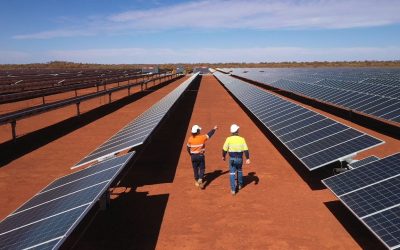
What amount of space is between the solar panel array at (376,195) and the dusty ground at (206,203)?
3.05 ft

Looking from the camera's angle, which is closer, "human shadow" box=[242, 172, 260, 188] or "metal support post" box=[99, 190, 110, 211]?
"metal support post" box=[99, 190, 110, 211]

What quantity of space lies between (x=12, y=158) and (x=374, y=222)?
13.7m

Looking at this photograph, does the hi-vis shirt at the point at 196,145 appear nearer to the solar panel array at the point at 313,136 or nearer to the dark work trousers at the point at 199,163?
the dark work trousers at the point at 199,163

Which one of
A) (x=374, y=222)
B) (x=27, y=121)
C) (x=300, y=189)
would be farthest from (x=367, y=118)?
(x=27, y=121)

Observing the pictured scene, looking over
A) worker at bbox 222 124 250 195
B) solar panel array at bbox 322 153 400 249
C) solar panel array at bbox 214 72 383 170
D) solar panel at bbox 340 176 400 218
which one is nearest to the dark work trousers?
worker at bbox 222 124 250 195

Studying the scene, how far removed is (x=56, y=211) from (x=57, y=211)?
0.09ft

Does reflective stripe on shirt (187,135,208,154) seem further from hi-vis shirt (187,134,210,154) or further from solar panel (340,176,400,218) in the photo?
solar panel (340,176,400,218)

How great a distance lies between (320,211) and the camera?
921 centimetres

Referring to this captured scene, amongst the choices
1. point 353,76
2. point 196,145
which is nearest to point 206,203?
point 196,145

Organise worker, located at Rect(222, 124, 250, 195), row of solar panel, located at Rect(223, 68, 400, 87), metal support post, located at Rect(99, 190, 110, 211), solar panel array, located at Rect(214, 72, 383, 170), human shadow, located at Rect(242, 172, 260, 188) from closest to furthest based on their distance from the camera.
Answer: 1. metal support post, located at Rect(99, 190, 110, 211)
2. solar panel array, located at Rect(214, 72, 383, 170)
3. worker, located at Rect(222, 124, 250, 195)
4. human shadow, located at Rect(242, 172, 260, 188)
5. row of solar panel, located at Rect(223, 68, 400, 87)

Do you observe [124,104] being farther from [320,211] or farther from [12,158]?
[320,211]

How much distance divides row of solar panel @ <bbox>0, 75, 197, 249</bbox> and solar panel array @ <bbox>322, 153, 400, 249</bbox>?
4.80 metres

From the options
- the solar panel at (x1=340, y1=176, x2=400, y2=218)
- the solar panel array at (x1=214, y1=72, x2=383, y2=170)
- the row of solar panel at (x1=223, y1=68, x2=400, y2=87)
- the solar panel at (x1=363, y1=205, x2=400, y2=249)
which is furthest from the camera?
the row of solar panel at (x1=223, y1=68, x2=400, y2=87)

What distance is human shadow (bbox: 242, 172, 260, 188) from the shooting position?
11.5 m
